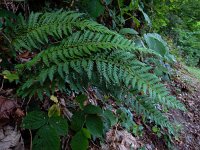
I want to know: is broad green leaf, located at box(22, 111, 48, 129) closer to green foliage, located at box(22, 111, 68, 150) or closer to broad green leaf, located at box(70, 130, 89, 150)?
green foliage, located at box(22, 111, 68, 150)

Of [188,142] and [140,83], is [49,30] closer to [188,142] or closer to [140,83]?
[140,83]

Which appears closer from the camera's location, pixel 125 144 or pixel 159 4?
pixel 125 144

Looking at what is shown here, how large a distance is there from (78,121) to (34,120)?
0.26 metres

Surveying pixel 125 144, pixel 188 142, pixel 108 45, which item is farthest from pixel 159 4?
pixel 108 45

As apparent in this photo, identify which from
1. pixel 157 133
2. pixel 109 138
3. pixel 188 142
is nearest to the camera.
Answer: pixel 109 138

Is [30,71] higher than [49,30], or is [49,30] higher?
[49,30]

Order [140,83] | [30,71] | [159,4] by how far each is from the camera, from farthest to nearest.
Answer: [159,4], [30,71], [140,83]

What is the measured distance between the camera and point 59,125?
1.62 metres

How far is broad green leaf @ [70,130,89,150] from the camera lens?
1.65m

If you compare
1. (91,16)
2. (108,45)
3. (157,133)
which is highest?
(108,45)

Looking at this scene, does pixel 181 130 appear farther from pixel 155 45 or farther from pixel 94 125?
pixel 94 125

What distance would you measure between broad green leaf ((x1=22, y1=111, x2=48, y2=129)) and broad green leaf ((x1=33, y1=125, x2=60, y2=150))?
68 mm

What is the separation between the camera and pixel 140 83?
1.63 meters

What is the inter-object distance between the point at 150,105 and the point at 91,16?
3.10 ft
